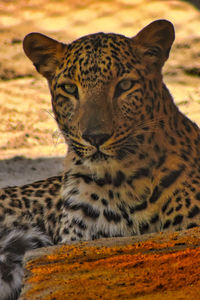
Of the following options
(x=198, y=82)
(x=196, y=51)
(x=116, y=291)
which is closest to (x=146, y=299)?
(x=116, y=291)

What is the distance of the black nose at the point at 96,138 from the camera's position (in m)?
4.02

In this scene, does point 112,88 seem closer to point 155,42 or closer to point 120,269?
point 155,42

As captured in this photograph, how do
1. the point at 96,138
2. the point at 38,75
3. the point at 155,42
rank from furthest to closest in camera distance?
the point at 38,75 → the point at 155,42 → the point at 96,138

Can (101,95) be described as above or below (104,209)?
above

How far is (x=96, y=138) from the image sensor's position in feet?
13.2

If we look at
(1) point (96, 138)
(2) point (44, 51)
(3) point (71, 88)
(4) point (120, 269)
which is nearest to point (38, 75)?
(2) point (44, 51)

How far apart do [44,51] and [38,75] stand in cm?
632

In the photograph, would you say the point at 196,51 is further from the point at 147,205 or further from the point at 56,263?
the point at 56,263

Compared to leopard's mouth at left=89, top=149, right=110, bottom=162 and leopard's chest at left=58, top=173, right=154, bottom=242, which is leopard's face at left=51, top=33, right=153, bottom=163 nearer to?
leopard's mouth at left=89, top=149, right=110, bottom=162

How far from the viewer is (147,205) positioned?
14.6 feet

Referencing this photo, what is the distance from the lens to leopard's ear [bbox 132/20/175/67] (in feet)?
14.5

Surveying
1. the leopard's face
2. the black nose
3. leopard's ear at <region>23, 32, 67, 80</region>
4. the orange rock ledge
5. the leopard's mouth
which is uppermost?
leopard's ear at <region>23, 32, 67, 80</region>

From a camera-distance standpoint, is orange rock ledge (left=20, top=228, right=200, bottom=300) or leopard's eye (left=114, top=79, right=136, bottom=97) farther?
leopard's eye (left=114, top=79, right=136, bottom=97)

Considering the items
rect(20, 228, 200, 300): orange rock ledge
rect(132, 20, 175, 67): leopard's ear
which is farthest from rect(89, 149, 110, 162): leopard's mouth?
rect(132, 20, 175, 67): leopard's ear
